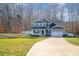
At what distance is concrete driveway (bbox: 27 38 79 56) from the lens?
5695 millimetres

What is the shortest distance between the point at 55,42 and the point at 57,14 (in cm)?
60

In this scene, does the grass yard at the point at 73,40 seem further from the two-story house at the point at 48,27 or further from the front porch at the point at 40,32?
the front porch at the point at 40,32

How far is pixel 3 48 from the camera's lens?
19.0ft

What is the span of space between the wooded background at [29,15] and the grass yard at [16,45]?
21 centimetres

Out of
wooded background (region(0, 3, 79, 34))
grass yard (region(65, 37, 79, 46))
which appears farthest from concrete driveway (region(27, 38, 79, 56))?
wooded background (region(0, 3, 79, 34))

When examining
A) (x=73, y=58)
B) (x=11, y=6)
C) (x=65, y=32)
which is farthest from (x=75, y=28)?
(x=11, y=6)

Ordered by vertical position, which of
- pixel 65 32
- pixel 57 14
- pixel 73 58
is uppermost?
pixel 57 14

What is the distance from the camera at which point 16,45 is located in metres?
5.76

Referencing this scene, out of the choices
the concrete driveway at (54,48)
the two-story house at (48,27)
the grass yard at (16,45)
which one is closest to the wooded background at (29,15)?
the two-story house at (48,27)

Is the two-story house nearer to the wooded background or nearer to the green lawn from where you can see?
the wooded background

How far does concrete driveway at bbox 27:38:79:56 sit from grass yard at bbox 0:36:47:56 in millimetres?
106

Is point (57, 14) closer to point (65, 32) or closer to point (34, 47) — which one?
point (65, 32)

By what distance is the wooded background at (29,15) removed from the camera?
5.74 meters

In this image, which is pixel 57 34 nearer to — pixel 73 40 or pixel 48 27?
pixel 48 27
